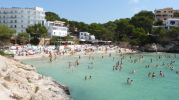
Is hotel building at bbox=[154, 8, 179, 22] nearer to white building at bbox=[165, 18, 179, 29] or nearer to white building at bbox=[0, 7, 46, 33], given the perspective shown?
white building at bbox=[165, 18, 179, 29]

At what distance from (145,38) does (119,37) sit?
1098cm

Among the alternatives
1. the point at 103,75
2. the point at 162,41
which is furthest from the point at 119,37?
the point at 103,75

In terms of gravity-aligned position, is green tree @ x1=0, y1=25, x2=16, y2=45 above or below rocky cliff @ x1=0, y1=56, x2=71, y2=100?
above

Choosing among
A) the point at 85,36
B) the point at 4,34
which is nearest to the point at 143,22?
the point at 85,36

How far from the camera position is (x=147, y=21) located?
119 m

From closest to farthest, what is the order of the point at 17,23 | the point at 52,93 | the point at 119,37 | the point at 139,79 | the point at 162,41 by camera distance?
the point at 52,93, the point at 139,79, the point at 17,23, the point at 162,41, the point at 119,37

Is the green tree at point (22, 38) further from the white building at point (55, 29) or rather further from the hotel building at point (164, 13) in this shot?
the hotel building at point (164, 13)

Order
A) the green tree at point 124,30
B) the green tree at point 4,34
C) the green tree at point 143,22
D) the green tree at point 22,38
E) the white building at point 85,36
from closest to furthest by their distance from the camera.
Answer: the green tree at point 4,34 → the green tree at point 22,38 → the white building at point 85,36 → the green tree at point 124,30 → the green tree at point 143,22

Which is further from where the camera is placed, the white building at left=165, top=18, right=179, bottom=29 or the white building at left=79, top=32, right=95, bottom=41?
the white building at left=165, top=18, right=179, bottom=29

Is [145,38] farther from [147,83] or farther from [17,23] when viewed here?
[147,83]

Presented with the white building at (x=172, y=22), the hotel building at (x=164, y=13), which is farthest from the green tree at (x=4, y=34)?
the hotel building at (x=164, y=13)

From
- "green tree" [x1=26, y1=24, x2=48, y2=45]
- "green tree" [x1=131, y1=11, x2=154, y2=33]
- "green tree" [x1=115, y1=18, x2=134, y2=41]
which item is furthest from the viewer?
"green tree" [x1=131, y1=11, x2=154, y2=33]

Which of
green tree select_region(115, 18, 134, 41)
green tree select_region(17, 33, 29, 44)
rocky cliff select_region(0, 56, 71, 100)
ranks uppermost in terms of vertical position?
green tree select_region(115, 18, 134, 41)

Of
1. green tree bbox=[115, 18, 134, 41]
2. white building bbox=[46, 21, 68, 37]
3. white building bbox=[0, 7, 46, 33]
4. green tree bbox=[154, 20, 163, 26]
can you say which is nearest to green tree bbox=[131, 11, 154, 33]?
green tree bbox=[154, 20, 163, 26]
